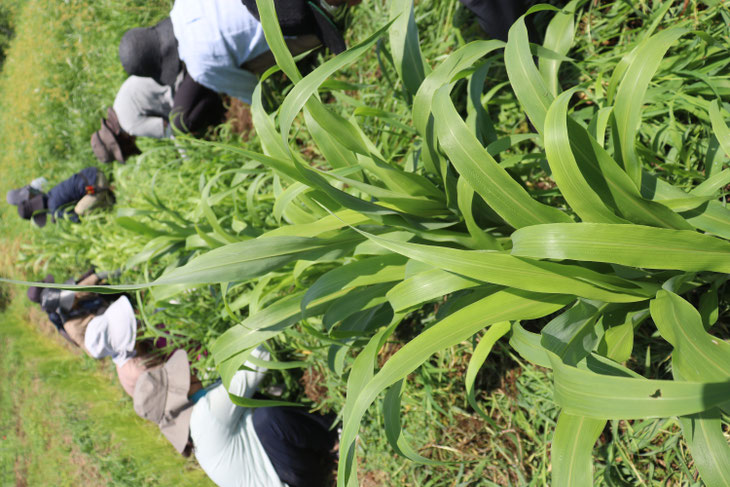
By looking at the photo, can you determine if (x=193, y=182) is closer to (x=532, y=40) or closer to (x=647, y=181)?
(x=532, y=40)

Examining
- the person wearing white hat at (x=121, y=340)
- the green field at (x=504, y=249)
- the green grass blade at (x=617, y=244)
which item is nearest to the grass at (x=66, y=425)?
the person wearing white hat at (x=121, y=340)

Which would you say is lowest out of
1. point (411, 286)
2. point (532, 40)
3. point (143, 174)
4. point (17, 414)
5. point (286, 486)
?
point (17, 414)

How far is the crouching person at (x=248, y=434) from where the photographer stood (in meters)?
1.96

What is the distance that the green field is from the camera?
2.15ft

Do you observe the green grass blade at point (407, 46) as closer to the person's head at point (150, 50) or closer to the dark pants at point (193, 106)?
the dark pants at point (193, 106)

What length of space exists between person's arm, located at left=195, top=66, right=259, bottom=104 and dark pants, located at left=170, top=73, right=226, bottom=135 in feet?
0.80

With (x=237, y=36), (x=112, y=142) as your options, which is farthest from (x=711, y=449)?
(x=112, y=142)

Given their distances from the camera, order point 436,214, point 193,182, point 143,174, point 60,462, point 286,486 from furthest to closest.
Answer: point 60,462, point 143,174, point 193,182, point 286,486, point 436,214

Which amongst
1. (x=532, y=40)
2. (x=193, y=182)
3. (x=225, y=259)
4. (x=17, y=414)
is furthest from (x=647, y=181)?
(x=17, y=414)

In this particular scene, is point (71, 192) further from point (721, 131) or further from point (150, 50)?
point (721, 131)

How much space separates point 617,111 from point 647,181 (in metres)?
0.15

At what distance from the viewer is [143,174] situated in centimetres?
270

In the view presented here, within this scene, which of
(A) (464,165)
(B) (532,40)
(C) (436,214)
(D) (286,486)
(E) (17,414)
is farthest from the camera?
(E) (17,414)

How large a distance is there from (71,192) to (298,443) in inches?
101
